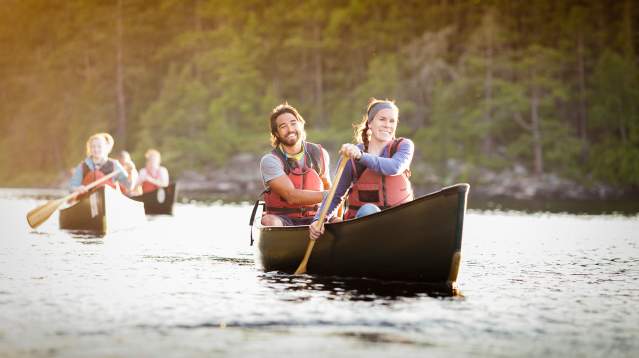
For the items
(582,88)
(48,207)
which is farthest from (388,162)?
(582,88)

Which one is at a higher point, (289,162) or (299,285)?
(289,162)

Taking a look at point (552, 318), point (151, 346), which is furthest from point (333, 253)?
point (151, 346)

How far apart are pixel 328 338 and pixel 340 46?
48.7 m

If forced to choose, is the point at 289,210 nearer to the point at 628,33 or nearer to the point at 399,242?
the point at 399,242

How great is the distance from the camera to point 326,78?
55.6 metres

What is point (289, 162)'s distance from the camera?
1041 cm

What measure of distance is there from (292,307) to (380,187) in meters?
1.92

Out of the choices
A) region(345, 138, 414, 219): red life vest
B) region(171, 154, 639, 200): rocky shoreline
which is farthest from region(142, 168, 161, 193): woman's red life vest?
region(171, 154, 639, 200): rocky shoreline

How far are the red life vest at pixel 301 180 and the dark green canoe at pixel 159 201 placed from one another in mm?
12106

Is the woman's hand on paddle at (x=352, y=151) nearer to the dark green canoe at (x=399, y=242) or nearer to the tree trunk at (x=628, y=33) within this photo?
the dark green canoe at (x=399, y=242)

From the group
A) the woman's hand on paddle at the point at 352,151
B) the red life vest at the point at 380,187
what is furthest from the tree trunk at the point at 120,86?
the woman's hand on paddle at the point at 352,151

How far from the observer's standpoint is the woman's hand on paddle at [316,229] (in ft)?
31.1

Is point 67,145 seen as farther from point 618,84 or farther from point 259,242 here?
point 259,242

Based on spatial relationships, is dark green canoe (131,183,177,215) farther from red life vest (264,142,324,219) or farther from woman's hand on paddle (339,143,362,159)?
woman's hand on paddle (339,143,362,159)
